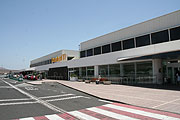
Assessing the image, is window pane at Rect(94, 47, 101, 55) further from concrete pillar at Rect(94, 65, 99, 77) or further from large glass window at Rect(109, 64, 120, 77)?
A: large glass window at Rect(109, 64, 120, 77)

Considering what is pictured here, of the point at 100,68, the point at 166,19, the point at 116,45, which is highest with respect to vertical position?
the point at 166,19

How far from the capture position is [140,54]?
19500 mm

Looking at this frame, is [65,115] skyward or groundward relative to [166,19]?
groundward

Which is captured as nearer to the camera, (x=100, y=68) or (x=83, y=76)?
(x=100, y=68)

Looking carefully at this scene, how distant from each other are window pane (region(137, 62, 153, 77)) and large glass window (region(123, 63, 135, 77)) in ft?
3.12

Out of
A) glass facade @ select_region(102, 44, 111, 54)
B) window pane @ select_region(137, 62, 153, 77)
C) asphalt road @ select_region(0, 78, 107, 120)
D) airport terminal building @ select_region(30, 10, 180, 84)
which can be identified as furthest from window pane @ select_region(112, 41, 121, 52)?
asphalt road @ select_region(0, 78, 107, 120)

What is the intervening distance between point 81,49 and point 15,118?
30.8 m

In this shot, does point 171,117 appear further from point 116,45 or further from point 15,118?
point 116,45

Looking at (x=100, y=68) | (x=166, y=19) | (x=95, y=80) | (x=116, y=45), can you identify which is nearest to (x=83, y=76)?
(x=100, y=68)

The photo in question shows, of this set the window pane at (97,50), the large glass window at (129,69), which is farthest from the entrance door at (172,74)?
the window pane at (97,50)

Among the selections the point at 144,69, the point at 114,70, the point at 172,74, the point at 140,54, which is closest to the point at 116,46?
the point at 114,70

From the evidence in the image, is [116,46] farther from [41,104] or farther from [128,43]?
[41,104]

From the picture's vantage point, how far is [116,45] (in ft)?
86.6

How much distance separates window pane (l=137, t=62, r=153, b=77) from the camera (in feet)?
62.8
